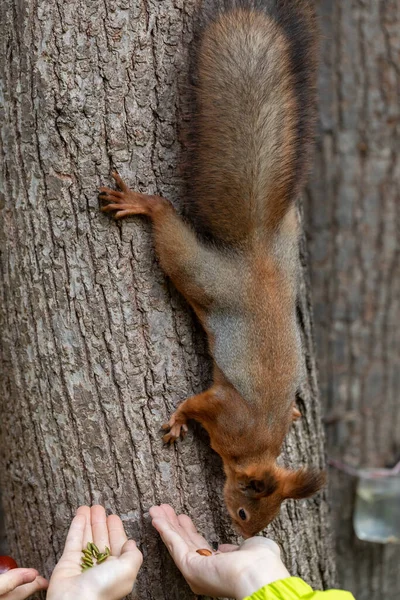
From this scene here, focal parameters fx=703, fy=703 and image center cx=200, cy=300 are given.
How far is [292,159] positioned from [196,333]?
694mm

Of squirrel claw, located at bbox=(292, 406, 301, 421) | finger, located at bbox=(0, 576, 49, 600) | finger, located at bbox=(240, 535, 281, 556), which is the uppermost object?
squirrel claw, located at bbox=(292, 406, 301, 421)

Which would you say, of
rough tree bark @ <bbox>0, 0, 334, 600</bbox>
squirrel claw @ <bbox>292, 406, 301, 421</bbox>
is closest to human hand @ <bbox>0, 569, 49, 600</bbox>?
rough tree bark @ <bbox>0, 0, 334, 600</bbox>

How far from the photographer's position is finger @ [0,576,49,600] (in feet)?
7.09

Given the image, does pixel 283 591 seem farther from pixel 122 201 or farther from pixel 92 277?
pixel 122 201

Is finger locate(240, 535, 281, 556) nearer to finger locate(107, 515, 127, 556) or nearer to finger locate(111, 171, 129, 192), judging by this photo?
finger locate(107, 515, 127, 556)

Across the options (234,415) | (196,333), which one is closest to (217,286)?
(196,333)

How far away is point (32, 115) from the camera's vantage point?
2197 mm

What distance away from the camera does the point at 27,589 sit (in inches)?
87.0

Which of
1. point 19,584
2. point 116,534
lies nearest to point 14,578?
point 19,584

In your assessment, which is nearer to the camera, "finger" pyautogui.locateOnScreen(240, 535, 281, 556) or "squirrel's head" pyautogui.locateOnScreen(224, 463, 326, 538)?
"finger" pyautogui.locateOnScreen(240, 535, 281, 556)

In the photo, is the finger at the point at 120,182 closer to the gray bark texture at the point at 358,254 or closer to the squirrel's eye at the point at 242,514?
the squirrel's eye at the point at 242,514

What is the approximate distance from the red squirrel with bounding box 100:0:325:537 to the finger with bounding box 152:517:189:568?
27 cm

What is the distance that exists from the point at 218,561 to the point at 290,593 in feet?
0.95

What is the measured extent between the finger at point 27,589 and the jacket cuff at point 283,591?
0.78m
